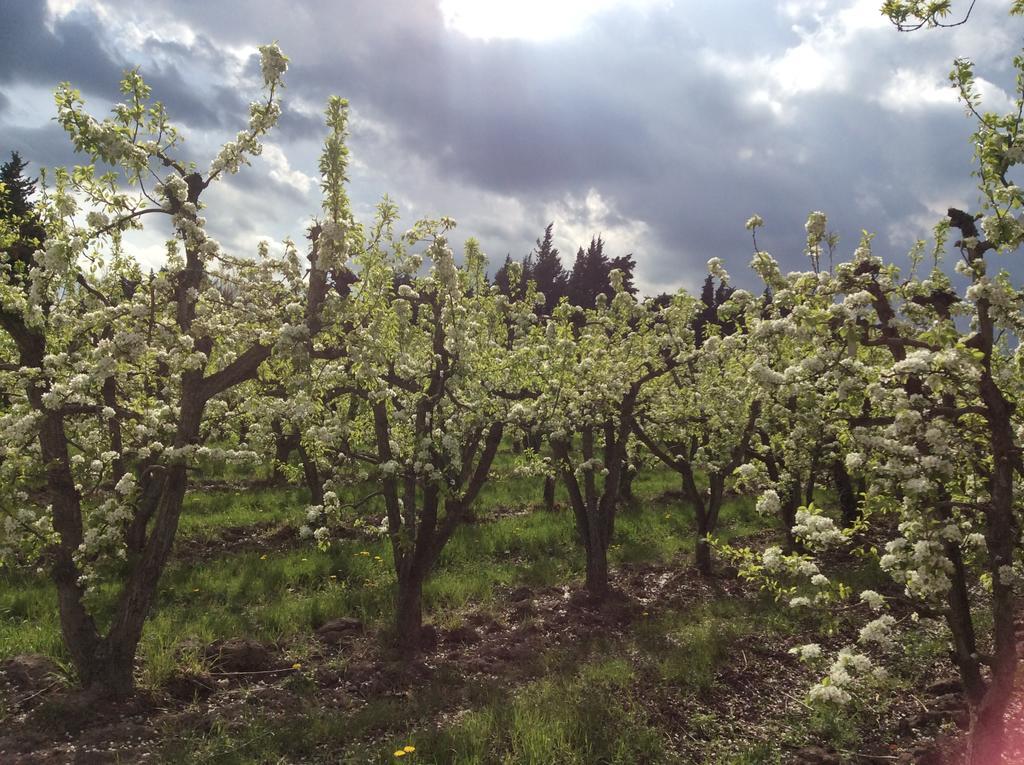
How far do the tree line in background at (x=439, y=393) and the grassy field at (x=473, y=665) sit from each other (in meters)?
0.90

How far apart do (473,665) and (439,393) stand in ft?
13.9

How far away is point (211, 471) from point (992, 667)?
A: 23.1 metres

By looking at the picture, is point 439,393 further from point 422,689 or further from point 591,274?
point 591,274

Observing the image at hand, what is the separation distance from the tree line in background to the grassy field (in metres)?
0.90

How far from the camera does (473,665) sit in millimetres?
9516

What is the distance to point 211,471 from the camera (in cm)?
2278

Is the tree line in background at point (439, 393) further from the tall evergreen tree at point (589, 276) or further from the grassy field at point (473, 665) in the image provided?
the tall evergreen tree at point (589, 276)

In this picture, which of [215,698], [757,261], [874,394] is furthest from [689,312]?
[215,698]

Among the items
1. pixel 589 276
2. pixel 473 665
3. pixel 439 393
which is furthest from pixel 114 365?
pixel 589 276

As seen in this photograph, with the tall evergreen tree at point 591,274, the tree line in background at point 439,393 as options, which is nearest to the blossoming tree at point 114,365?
the tree line in background at point 439,393

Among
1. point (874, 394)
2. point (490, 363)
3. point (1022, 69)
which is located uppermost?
point (1022, 69)

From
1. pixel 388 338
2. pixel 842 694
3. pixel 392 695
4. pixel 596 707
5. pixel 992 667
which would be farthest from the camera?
pixel 388 338

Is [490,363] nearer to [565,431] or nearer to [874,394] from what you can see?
[565,431]

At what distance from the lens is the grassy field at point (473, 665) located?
23.1 ft
